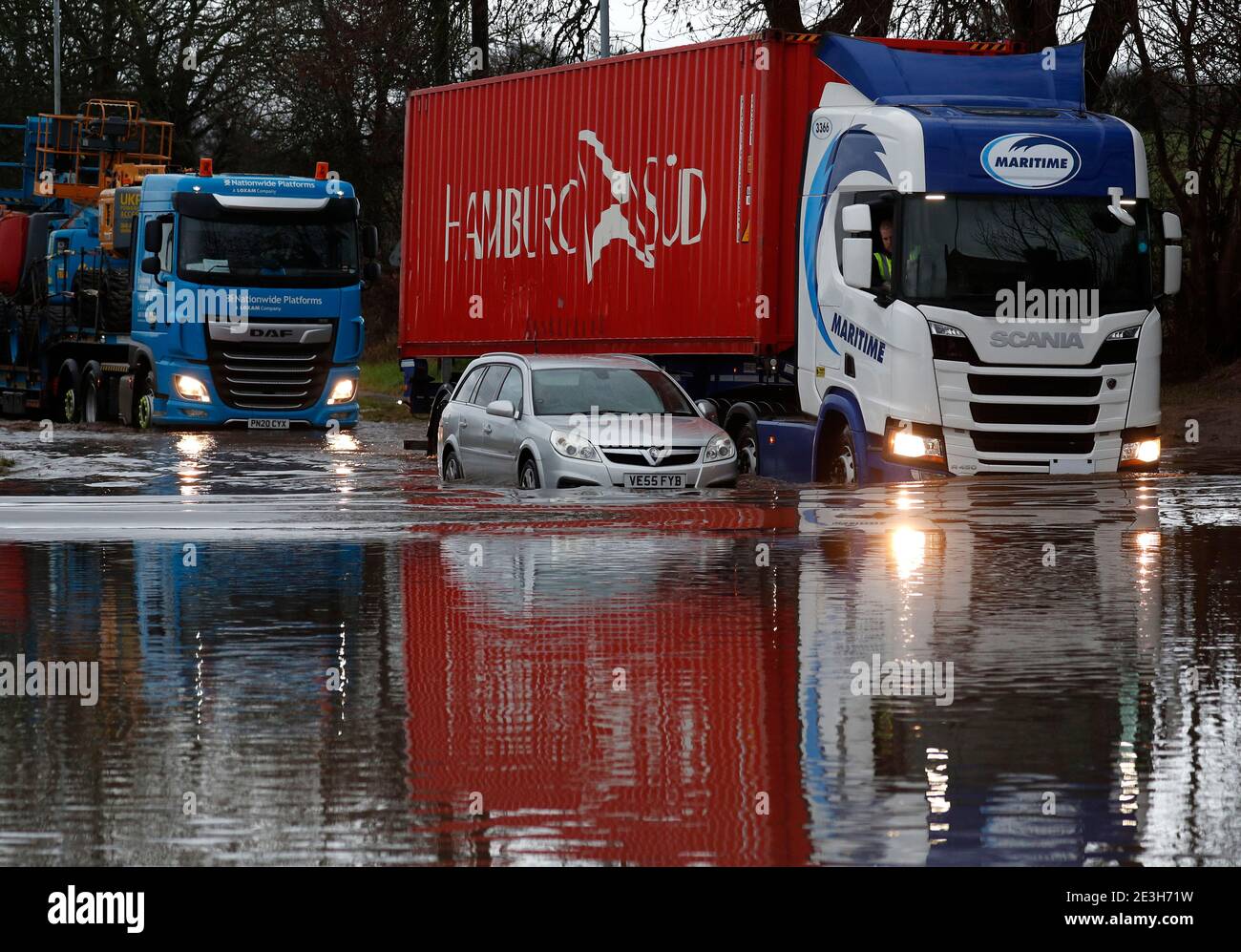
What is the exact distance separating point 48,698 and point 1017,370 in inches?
431

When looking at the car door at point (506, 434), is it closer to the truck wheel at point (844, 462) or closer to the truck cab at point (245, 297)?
the truck wheel at point (844, 462)

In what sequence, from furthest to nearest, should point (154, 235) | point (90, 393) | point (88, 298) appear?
point (90, 393) → point (88, 298) → point (154, 235)

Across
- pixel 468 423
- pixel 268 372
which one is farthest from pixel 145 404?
pixel 468 423

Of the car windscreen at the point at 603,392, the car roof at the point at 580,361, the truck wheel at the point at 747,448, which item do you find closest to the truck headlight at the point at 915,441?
the car windscreen at the point at 603,392

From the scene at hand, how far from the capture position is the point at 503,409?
19125 mm

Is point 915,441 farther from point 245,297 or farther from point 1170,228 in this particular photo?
point 245,297

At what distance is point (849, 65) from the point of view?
64.8 ft

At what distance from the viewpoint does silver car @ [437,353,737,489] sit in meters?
18.4

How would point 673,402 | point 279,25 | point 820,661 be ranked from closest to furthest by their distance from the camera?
1. point 820,661
2. point 673,402
3. point 279,25

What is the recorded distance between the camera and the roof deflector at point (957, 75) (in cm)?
1939

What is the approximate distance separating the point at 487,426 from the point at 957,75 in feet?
17.5

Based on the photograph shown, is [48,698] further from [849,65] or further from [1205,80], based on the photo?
[1205,80]

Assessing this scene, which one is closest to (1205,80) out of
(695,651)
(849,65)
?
(849,65)
